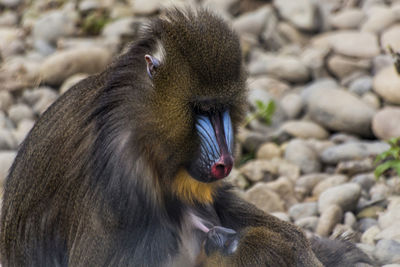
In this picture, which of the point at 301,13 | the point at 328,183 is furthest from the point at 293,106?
the point at 301,13

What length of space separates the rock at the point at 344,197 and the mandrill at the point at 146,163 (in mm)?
1136

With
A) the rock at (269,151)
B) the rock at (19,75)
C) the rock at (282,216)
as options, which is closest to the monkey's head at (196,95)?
the rock at (282,216)

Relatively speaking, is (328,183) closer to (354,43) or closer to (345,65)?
(345,65)

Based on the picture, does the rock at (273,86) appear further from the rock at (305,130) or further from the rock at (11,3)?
the rock at (11,3)

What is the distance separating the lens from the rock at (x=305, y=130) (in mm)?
6418

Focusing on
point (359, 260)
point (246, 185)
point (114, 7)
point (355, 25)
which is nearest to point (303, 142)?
point (246, 185)

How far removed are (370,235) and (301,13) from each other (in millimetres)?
4280

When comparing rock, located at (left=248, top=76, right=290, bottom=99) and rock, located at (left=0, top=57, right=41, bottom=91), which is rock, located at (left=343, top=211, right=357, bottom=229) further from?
rock, located at (left=0, top=57, right=41, bottom=91)

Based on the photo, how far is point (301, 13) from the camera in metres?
8.40

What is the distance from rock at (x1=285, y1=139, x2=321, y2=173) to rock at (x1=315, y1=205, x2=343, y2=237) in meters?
1.10

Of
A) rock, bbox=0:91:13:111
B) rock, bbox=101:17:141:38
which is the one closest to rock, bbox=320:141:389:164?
rock, bbox=0:91:13:111

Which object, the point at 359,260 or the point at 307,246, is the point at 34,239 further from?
the point at 359,260

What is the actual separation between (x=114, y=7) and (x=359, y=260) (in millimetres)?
5693

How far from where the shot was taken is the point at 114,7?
9031mm
